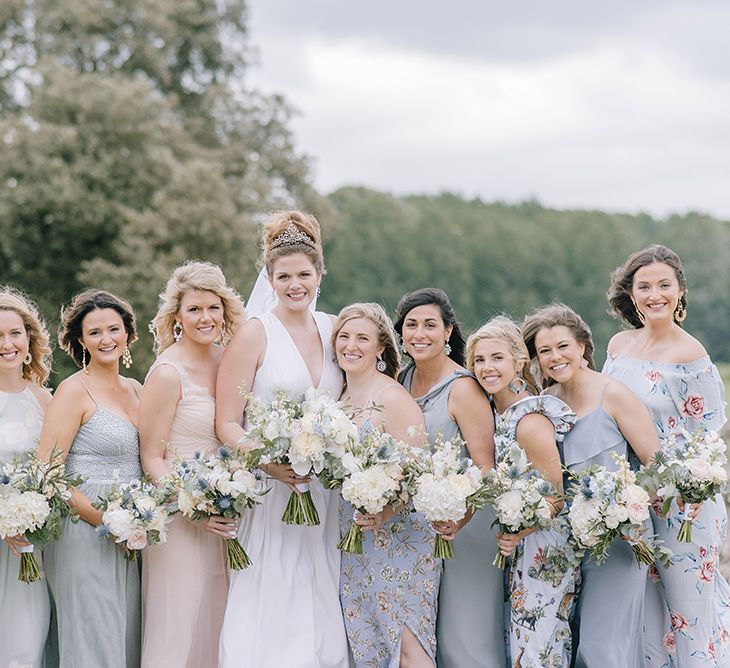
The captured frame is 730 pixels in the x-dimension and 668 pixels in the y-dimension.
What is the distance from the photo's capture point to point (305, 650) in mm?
6852

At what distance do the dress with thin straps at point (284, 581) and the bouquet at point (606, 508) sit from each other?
1750mm

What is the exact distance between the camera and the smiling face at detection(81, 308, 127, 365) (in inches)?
279

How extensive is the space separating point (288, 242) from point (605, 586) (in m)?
3.27

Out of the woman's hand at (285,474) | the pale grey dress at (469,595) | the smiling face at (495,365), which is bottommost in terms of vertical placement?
the pale grey dress at (469,595)

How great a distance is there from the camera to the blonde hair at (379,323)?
23.6 ft

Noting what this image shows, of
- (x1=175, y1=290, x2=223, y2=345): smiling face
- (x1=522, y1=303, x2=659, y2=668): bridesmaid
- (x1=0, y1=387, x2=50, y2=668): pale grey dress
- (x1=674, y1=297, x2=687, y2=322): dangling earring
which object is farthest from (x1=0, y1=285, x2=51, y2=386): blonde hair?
(x1=674, y1=297, x2=687, y2=322): dangling earring

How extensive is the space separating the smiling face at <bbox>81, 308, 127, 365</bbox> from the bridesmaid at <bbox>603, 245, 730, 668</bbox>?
3.64 m

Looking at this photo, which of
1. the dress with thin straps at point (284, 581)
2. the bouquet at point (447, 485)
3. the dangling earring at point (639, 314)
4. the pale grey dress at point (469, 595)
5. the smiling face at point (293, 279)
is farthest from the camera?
the dangling earring at point (639, 314)

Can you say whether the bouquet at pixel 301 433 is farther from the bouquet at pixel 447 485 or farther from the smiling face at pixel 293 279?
the smiling face at pixel 293 279

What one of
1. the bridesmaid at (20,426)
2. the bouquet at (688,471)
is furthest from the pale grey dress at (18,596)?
the bouquet at (688,471)

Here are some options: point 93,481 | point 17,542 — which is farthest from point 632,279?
point 17,542

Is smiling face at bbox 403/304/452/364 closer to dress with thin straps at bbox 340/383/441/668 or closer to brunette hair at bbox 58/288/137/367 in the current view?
dress with thin straps at bbox 340/383/441/668

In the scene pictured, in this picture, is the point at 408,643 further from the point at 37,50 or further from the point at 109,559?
the point at 37,50

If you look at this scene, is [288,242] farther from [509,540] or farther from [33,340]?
[509,540]
